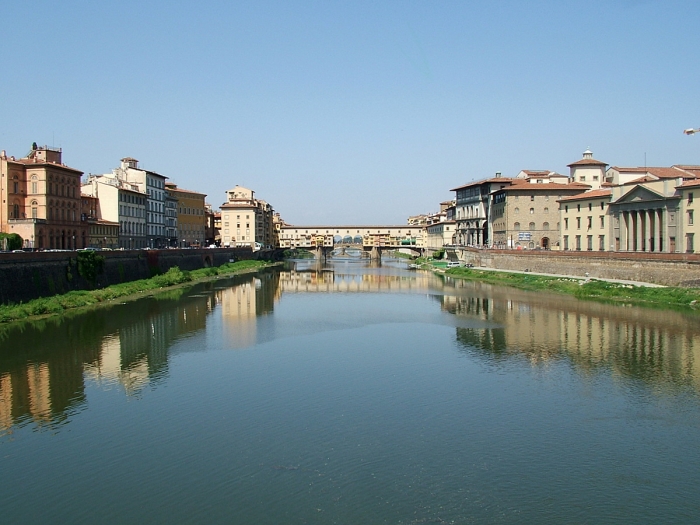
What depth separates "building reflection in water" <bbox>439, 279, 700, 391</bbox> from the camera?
847 inches

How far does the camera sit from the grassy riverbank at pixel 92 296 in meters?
30.2

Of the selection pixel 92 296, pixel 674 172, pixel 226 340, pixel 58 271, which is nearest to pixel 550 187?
pixel 674 172

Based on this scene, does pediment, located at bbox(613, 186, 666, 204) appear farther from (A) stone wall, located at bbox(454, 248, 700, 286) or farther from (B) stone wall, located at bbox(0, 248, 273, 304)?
(B) stone wall, located at bbox(0, 248, 273, 304)

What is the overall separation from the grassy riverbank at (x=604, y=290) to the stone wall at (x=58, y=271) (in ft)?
92.1

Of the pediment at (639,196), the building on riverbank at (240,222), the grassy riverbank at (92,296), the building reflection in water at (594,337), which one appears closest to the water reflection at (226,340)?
the building reflection in water at (594,337)

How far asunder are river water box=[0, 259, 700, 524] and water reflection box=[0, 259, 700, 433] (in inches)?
5.0

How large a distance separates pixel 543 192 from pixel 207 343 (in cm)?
4852

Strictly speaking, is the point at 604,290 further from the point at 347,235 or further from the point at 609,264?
the point at 347,235

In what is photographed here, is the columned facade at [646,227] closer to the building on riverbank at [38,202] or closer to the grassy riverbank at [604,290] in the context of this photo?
the grassy riverbank at [604,290]

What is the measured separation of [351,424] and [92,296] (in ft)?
83.7

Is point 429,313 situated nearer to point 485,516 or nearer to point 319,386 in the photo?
point 319,386

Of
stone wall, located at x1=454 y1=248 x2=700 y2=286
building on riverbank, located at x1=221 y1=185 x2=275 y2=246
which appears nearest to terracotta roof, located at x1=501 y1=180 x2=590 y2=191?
stone wall, located at x1=454 y1=248 x2=700 y2=286

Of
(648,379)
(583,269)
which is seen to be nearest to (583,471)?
(648,379)

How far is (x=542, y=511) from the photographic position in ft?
37.2
